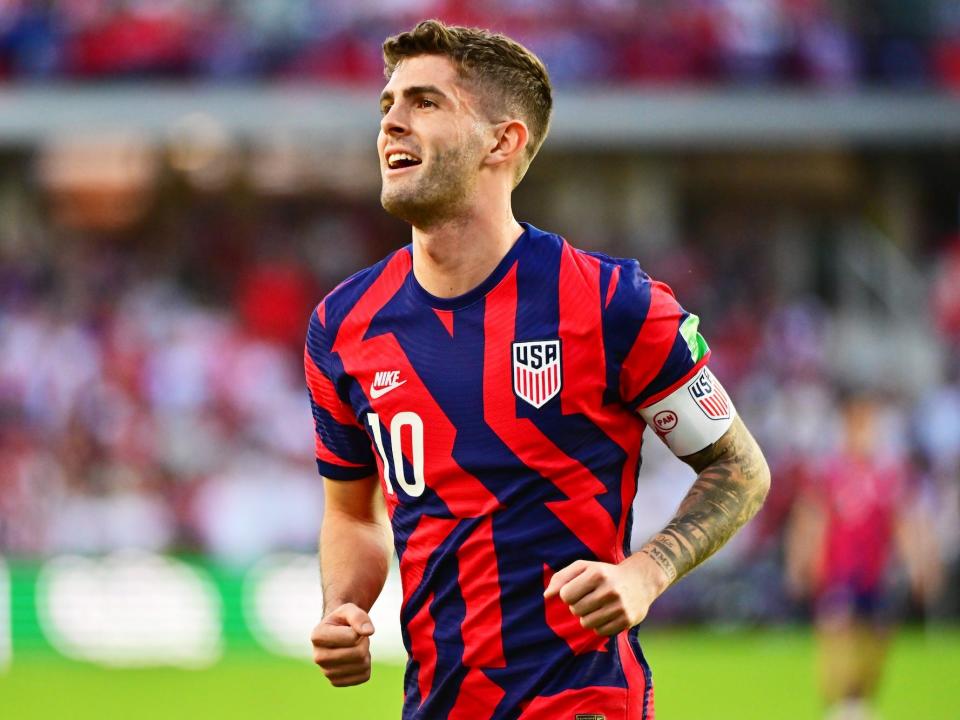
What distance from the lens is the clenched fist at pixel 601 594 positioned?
10.6 ft

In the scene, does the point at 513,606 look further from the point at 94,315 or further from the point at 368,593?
the point at 94,315

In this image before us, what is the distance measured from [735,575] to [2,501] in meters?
6.90

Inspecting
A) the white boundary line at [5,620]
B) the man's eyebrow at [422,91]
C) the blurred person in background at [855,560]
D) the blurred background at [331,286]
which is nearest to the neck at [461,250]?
the man's eyebrow at [422,91]

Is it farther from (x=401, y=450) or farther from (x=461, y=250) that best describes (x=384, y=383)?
(x=461, y=250)

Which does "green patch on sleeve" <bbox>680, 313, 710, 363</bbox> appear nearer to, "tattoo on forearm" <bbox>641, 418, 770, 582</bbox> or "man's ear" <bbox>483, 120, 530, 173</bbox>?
"tattoo on forearm" <bbox>641, 418, 770, 582</bbox>

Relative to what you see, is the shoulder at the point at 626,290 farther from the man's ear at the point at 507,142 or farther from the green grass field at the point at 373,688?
the green grass field at the point at 373,688

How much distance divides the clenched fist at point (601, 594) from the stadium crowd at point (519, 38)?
583 inches

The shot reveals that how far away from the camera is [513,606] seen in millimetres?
3580

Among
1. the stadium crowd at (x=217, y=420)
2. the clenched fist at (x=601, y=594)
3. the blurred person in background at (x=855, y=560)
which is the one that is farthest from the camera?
the stadium crowd at (x=217, y=420)

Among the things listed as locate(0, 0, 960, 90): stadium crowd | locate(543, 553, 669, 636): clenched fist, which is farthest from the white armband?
locate(0, 0, 960, 90): stadium crowd

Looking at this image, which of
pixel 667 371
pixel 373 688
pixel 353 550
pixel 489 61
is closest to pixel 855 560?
pixel 373 688

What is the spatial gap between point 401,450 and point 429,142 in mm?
700

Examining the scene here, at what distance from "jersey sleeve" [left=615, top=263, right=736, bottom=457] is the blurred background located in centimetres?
751

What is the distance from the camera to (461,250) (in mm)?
3752
